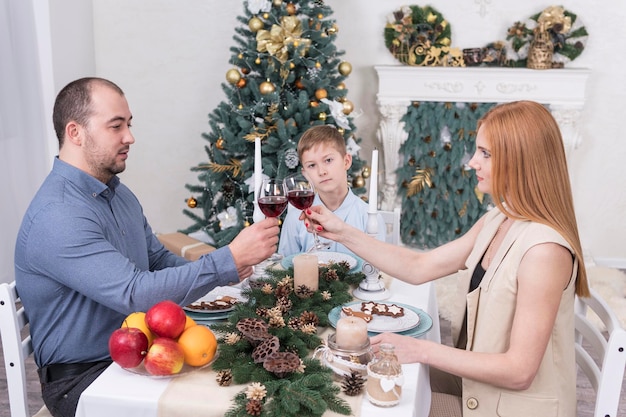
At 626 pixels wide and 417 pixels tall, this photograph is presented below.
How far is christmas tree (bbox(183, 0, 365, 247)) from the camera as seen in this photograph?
3436 millimetres

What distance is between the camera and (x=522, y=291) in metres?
1.44

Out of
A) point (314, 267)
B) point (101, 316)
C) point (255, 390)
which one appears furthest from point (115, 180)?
point (255, 390)

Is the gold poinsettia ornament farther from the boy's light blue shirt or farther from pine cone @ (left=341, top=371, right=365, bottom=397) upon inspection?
pine cone @ (left=341, top=371, right=365, bottom=397)

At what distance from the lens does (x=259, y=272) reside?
1975 mm

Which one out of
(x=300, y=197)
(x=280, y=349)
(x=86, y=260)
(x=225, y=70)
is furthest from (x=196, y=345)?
(x=225, y=70)

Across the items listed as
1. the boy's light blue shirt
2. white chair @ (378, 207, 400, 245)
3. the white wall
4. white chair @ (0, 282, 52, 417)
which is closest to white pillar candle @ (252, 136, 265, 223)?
the boy's light blue shirt

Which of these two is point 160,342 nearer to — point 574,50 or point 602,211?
point 574,50

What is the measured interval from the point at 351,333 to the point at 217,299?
1.82ft

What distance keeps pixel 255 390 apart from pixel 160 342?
0.79ft

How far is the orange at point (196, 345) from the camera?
1.35 metres

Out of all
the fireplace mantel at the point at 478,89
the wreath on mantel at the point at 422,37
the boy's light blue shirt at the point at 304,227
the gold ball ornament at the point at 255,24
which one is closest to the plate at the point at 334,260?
the boy's light blue shirt at the point at 304,227

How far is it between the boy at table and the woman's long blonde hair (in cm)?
107

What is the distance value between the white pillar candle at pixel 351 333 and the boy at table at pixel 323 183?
1.14 meters

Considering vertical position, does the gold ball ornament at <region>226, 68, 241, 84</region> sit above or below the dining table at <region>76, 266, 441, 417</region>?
above
